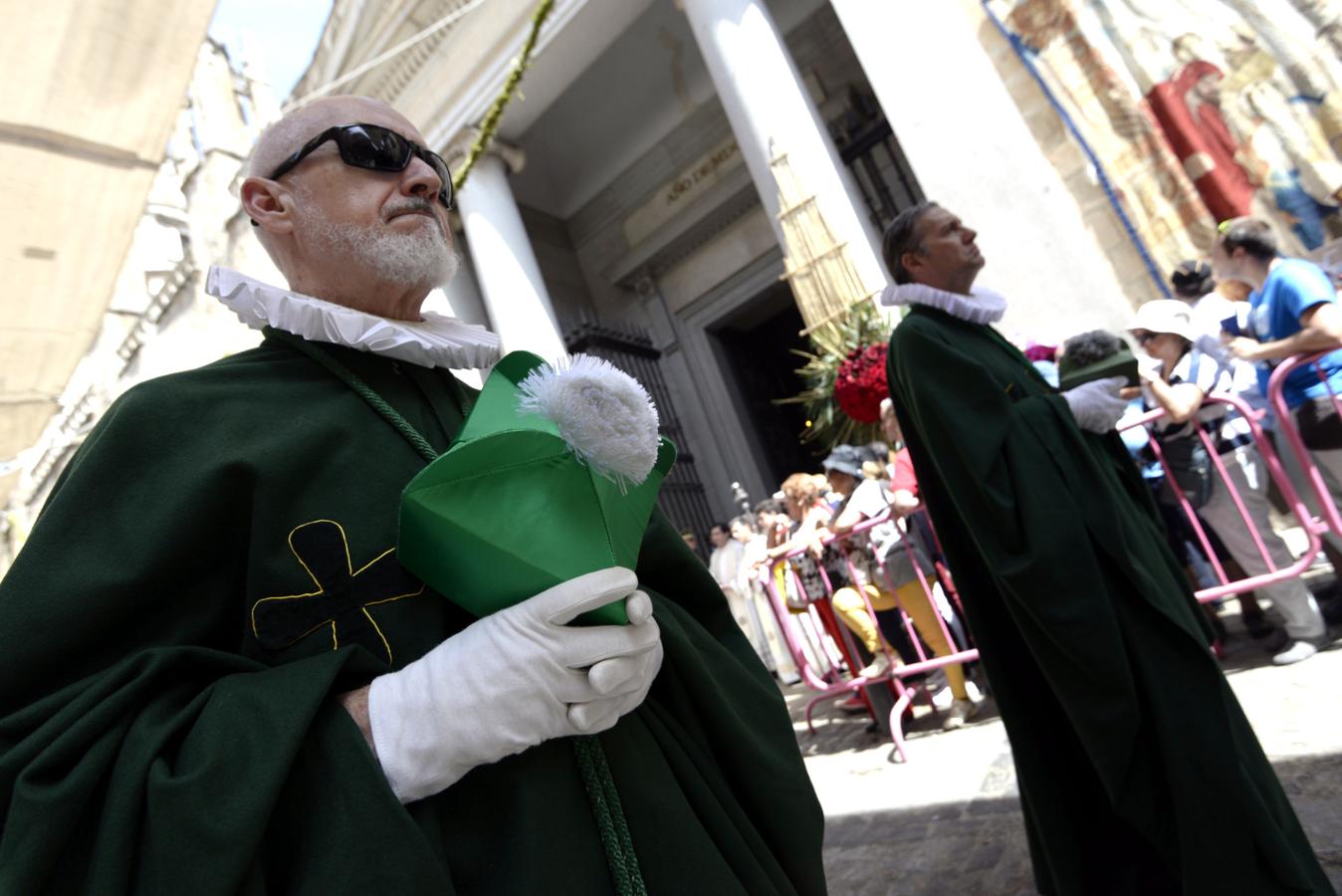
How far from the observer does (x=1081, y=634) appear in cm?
206

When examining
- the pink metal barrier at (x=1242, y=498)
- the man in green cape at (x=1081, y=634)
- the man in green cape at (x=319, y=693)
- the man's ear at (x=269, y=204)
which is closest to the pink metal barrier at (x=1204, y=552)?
the pink metal barrier at (x=1242, y=498)

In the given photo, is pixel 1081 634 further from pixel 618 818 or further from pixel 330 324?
pixel 330 324

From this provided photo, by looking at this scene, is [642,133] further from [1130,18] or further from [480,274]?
[1130,18]

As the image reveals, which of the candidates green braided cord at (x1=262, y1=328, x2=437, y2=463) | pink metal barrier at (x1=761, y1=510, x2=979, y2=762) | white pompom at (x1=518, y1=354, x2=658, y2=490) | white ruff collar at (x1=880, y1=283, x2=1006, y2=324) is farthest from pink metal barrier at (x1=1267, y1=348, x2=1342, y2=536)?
green braided cord at (x1=262, y1=328, x2=437, y2=463)

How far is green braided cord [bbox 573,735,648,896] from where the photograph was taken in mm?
1053

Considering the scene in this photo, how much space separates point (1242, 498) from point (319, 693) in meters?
4.63

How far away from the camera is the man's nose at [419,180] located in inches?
60.2

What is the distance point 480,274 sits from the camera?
34.3 feet

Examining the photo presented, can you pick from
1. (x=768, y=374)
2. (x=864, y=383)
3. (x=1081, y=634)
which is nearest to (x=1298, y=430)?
(x=864, y=383)

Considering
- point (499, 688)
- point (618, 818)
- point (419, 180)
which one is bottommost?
point (618, 818)

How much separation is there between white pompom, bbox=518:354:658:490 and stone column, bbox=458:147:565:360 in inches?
353

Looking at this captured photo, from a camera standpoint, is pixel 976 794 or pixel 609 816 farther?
pixel 976 794

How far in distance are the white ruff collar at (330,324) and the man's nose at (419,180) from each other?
270mm

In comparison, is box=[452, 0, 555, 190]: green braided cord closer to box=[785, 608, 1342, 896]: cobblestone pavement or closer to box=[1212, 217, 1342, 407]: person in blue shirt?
box=[1212, 217, 1342, 407]: person in blue shirt
